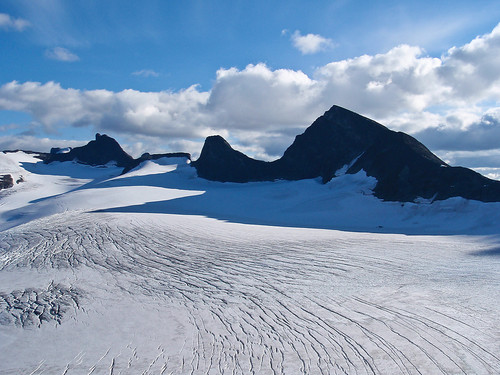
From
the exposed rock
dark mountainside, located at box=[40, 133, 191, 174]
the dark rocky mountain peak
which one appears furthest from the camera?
dark mountainside, located at box=[40, 133, 191, 174]

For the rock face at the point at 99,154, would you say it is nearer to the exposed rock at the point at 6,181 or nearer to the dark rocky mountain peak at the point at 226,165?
the exposed rock at the point at 6,181

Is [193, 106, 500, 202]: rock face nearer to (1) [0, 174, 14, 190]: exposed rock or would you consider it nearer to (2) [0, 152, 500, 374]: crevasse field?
(2) [0, 152, 500, 374]: crevasse field

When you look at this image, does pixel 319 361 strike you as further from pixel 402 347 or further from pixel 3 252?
pixel 3 252

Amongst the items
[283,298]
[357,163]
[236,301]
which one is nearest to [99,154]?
[357,163]

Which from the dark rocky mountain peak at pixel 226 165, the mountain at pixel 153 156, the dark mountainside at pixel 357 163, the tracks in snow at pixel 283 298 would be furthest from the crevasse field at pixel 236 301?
the mountain at pixel 153 156

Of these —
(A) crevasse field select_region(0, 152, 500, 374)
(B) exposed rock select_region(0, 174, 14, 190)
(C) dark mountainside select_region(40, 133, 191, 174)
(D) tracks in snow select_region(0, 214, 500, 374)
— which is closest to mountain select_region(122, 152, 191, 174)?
(C) dark mountainside select_region(40, 133, 191, 174)
